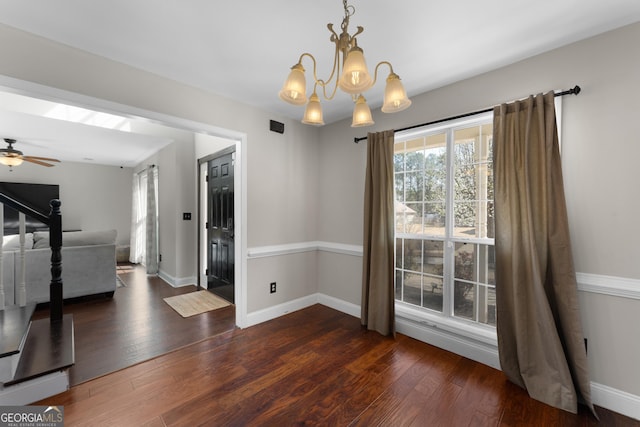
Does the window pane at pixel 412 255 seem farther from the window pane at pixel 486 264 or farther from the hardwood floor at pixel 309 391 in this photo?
the hardwood floor at pixel 309 391

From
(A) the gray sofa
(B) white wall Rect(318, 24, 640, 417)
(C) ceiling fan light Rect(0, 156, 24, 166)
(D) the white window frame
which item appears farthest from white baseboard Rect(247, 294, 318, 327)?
(C) ceiling fan light Rect(0, 156, 24, 166)

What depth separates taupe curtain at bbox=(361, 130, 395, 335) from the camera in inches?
105

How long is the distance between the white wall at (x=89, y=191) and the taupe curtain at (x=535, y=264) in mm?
8479

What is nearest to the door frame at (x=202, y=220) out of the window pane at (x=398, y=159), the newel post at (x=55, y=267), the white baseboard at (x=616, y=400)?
the newel post at (x=55, y=267)

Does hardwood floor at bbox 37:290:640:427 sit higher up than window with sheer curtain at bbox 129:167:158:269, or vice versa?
window with sheer curtain at bbox 129:167:158:269

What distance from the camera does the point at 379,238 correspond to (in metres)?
2.72

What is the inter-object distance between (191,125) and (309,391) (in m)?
2.49

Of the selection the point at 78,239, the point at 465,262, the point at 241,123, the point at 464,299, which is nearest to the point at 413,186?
the point at 465,262

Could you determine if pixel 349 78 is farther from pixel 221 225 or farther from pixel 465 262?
pixel 221 225

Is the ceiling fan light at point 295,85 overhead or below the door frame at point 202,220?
overhead

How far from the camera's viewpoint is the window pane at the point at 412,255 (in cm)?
271

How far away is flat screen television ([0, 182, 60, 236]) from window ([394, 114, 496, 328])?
306 inches

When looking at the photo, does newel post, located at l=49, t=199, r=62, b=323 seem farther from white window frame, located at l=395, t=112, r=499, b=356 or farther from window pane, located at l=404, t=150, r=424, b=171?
window pane, located at l=404, t=150, r=424, b=171

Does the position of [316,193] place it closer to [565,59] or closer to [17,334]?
[565,59]
